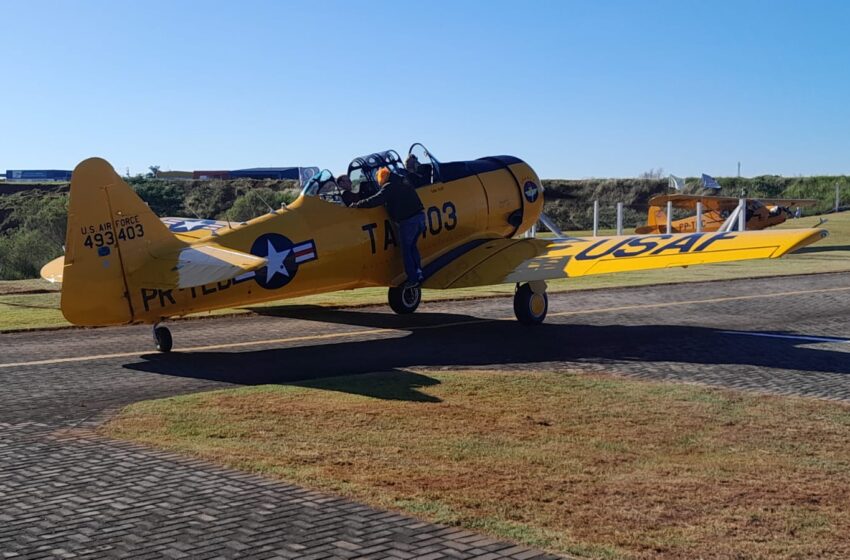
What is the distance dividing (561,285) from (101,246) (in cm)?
1252

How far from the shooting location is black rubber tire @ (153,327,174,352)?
Answer: 1179 centimetres

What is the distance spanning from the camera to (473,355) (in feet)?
38.5

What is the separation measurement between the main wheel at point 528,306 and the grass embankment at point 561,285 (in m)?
3.67

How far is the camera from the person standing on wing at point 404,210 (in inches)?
545

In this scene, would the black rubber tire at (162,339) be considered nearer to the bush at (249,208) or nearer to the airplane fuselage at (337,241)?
the airplane fuselage at (337,241)

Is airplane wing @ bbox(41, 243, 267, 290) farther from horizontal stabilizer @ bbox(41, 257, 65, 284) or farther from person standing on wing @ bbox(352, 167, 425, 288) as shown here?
horizontal stabilizer @ bbox(41, 257, 65, 284)

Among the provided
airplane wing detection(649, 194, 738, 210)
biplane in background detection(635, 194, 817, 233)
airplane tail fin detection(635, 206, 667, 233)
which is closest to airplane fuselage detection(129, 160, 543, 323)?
airplane wing detection(649, 194, 738, 210)

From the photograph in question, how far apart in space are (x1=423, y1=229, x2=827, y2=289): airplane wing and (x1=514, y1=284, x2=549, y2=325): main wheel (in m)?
0.55

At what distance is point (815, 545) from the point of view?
4980 mm

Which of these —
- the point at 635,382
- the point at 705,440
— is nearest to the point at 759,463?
the point at 705,440

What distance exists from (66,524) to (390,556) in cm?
195

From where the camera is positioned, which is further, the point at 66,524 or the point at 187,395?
the point at 187,395

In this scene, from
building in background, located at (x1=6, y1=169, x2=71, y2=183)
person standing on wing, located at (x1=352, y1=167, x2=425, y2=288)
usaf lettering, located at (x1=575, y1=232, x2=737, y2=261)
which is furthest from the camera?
building in background, located at (x1=6, y1=169, x2=71, y2=183)

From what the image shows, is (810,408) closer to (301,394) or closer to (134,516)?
(301,394)
